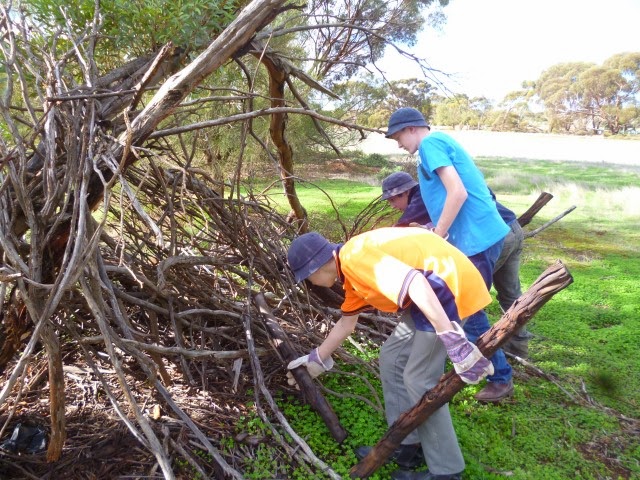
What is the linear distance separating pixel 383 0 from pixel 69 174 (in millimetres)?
8897

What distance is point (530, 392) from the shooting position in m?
3.40

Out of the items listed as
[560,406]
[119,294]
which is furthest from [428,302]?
[560,406]

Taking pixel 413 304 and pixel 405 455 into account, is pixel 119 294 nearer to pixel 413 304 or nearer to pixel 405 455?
pixel 413 304

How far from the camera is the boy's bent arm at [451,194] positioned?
2664 millimetres

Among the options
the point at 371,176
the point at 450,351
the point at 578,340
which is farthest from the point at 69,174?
the point at 371,176

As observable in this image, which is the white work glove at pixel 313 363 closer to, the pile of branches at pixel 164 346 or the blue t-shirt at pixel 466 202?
the pile of branches at pixel 164 346

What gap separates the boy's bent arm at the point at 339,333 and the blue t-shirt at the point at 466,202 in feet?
2.76

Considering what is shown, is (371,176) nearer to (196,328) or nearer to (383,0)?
(383,0)

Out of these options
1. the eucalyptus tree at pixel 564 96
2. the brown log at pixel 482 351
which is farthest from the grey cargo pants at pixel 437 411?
the eucalyptus tree at pixel 564 96

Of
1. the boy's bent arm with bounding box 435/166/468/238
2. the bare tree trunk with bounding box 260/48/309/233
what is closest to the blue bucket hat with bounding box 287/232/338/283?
the boy's bent arm with bounding box 435/166/468/238

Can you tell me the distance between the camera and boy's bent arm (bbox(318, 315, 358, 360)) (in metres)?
2.42

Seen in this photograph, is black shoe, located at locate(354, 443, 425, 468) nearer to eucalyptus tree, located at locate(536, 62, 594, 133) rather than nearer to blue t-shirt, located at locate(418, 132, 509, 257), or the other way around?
blue t-shirt, located at locate(418, 132, 509, 257)

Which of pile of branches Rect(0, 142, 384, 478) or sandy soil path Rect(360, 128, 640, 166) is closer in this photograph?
pile of branches Rect(0, 142, 384, 478)

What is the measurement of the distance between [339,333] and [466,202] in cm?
109
